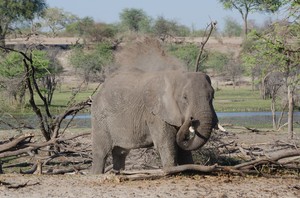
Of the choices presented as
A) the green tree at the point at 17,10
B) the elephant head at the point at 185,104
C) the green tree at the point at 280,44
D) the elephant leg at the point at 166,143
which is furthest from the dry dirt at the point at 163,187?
the green tree at the point at 17,10

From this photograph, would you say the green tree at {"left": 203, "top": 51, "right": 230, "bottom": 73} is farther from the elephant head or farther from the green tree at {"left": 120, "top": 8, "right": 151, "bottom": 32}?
the elephant head

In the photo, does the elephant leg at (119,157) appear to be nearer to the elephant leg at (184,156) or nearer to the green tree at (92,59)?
the elephant leg at (184,156)

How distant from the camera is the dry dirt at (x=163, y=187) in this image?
8.71 m

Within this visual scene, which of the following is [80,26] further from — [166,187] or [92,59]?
[166,187]

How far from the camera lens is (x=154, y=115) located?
10.8 meters

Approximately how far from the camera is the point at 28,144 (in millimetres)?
13445

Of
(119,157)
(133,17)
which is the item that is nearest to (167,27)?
(133,17)

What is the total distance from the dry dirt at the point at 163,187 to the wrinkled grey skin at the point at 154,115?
782 millimetres

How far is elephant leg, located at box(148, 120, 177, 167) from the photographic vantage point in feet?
34.0

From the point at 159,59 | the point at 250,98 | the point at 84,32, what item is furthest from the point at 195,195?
the point at 84,32

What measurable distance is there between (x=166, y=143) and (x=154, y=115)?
0.59 meters

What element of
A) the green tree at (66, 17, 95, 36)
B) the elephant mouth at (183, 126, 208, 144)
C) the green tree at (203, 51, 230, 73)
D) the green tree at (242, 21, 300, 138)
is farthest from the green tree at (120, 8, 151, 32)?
the elephant mouth at (183, 126, 208, 144)

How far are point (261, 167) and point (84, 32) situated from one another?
64805 mm

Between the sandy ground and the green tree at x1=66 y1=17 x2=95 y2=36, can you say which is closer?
the sandy ground
